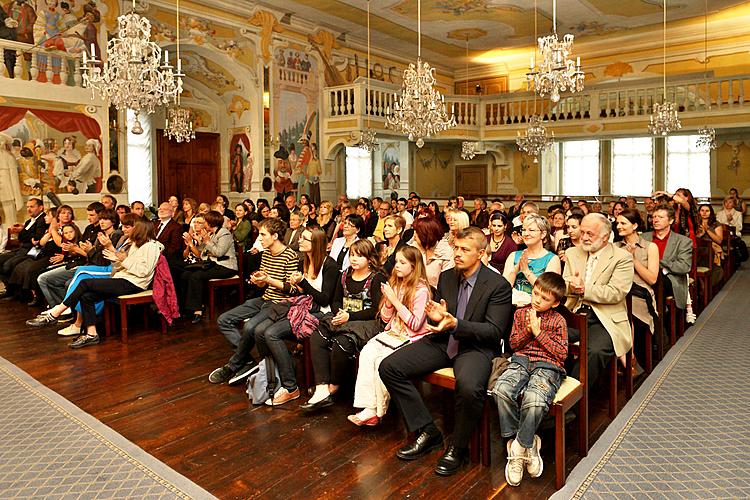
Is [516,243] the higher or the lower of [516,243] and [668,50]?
the lower

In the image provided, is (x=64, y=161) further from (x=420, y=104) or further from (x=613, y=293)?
(x=613, y=293)

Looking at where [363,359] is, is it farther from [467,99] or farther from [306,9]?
[467,99]

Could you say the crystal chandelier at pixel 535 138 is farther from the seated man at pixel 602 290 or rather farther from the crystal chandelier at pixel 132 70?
the seated man at pixel 602 290

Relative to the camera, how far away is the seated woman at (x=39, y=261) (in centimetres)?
706

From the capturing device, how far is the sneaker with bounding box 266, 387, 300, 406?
4.07 metres

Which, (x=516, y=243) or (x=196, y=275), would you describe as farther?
(x=196, y=275)

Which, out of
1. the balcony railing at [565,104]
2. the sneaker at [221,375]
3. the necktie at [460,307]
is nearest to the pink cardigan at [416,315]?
the necktie at [460,307]

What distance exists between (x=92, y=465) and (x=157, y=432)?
49 cm

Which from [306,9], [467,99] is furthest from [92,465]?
[467,99]

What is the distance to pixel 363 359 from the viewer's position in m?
3.67

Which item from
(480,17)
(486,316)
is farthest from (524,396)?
(480,17)

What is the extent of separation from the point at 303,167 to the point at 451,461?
11.0m

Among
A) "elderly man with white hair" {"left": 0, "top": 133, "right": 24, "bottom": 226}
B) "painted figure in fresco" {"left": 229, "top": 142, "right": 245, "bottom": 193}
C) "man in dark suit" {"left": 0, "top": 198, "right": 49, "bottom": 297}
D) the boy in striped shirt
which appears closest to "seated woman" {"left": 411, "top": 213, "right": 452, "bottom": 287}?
the boy in striped shirt

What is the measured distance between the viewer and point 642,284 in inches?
183
